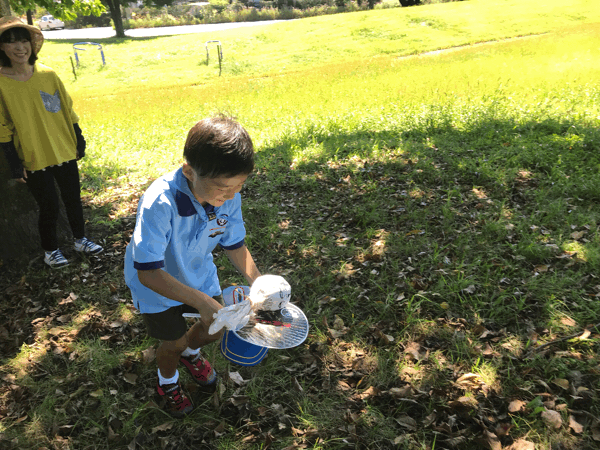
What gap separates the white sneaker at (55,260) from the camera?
3943 mm

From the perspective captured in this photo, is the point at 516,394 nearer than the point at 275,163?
Yes

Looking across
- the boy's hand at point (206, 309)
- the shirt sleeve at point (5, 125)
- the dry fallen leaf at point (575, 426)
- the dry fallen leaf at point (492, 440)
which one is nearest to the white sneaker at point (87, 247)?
the shirt sleeve at point (5, 125)

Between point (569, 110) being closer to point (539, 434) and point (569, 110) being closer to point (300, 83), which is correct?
point (539, 434)

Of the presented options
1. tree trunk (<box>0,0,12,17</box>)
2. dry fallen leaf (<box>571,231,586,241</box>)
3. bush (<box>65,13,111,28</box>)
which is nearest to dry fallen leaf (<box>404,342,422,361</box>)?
dry fallen leaf (<box>571,231,586,241</box>)

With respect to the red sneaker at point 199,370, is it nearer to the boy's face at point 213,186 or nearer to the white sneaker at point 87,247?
the boy's face at point 213,186

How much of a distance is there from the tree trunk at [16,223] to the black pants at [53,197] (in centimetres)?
26

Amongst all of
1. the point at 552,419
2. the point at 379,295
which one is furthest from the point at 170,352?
the point at 552,419

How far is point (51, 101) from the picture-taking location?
3.72m

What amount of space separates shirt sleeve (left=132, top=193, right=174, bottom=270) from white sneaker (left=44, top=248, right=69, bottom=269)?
2715 millimetres

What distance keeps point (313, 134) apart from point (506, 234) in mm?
4095

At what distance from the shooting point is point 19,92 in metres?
3.49

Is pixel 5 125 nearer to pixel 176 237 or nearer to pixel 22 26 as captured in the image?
pixel 22 26

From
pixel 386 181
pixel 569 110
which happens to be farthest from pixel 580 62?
pixel 386 181

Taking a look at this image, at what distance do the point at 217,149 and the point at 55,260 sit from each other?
10.2ft
